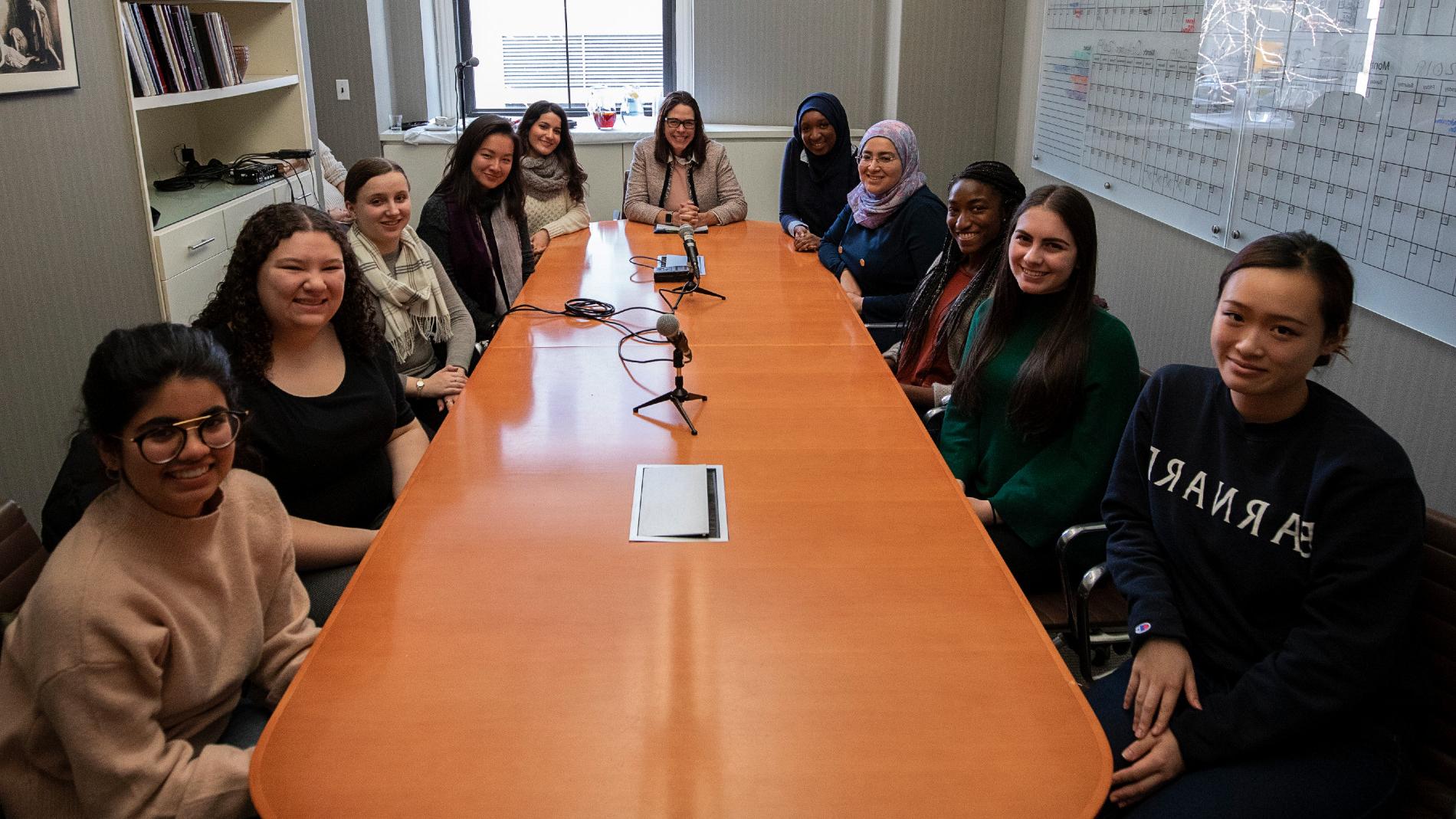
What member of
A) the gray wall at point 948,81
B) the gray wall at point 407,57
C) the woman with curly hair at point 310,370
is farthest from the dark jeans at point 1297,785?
the gray wall at point 407,57

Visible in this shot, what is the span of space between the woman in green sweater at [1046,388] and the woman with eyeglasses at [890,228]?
3.69ft

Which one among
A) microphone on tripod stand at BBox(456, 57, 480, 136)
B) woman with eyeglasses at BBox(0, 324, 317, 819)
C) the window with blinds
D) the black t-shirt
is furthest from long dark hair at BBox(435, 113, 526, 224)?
the window with blinds

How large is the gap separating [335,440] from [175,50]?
2390mm

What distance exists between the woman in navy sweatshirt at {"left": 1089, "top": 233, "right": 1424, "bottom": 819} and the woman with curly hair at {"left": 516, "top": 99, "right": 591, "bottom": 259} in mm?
2990

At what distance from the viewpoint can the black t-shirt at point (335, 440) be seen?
1.92m

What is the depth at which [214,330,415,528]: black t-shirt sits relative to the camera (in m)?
1.92

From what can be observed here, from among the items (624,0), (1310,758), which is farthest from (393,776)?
(624,0)

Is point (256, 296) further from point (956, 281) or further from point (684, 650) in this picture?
point (956, 281)

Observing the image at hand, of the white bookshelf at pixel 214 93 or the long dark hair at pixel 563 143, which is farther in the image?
the long dark hair at pixel 563 143

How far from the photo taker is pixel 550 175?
13.9 ft

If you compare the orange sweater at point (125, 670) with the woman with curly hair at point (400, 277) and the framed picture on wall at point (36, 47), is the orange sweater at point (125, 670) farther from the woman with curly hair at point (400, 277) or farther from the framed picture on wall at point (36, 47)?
the framed picture on wall at point (36, 47)

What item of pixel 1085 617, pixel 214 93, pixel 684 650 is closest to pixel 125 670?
pixel 684 650

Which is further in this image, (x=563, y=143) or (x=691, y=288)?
(x=563, y=143)

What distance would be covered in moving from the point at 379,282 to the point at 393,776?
187 centimetres
